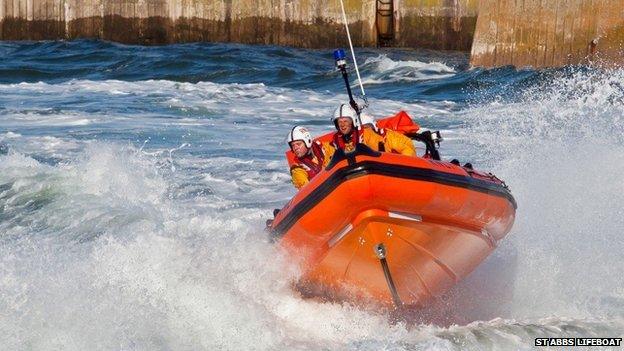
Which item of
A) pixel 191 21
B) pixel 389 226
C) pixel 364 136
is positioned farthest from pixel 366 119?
pixel 191 21

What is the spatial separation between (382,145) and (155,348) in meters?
2.02

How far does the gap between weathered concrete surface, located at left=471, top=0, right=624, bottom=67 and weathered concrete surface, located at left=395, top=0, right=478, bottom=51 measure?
14.5 feet

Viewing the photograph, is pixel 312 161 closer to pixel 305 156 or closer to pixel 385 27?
pixel 305 156

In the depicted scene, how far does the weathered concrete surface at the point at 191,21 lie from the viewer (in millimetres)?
26250

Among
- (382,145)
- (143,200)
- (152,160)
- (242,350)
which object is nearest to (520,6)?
(152,160)

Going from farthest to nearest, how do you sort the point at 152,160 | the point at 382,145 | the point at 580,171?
the point at 152,160, the point at 580,171, the point at 382,145

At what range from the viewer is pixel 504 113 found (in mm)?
16438

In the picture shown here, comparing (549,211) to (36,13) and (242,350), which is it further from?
(36,13)

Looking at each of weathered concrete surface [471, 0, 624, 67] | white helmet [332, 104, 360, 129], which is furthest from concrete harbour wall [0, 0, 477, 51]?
white helmet [332, 104, 360, 129]

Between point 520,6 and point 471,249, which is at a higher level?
point 520,6

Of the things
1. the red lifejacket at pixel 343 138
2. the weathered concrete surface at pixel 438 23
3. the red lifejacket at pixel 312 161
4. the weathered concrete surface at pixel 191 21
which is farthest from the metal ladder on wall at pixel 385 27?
the red lifejacket at pixel 343 138

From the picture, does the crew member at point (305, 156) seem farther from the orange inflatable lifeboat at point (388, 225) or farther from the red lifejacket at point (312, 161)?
the orange inflatable lifeboat at point (388, 225)

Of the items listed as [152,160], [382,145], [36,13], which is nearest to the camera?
[382,145]

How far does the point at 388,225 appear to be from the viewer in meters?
7.29
